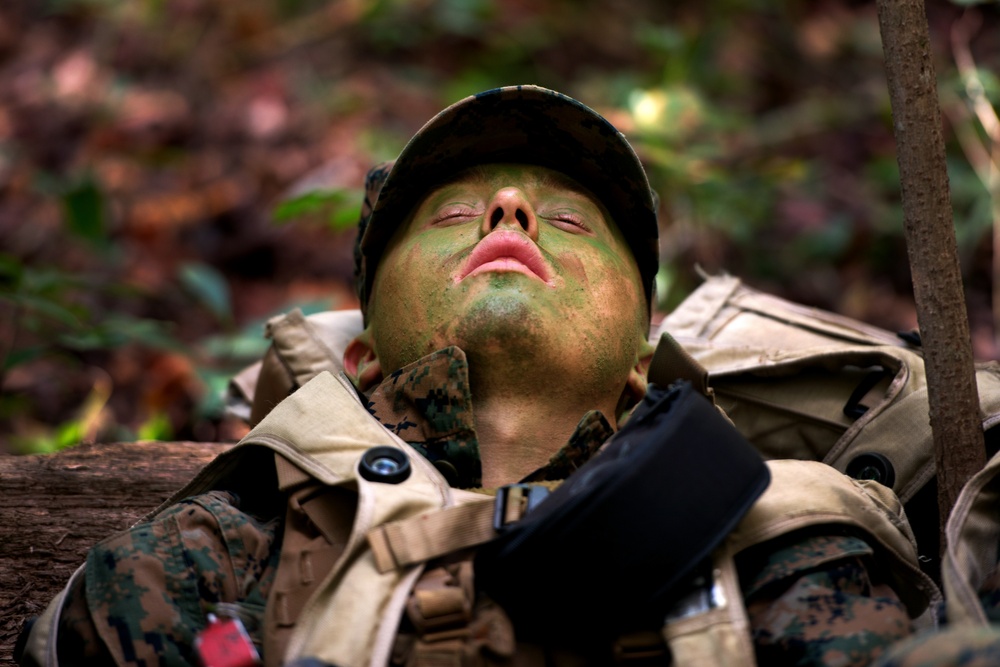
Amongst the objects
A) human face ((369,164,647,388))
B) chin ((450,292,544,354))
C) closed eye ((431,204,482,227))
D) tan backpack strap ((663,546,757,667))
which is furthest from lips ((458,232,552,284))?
tan backpack strap ((663,546,757,667))

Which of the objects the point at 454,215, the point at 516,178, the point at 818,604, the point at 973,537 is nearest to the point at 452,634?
the point at 818,604

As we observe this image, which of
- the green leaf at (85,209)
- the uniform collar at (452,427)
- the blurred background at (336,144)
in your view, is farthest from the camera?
the blurred background at (336,144)

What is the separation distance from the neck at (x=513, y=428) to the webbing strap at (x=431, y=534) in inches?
17.6

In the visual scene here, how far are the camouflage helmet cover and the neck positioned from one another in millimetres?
667

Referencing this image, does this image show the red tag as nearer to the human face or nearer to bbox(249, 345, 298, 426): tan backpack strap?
the human face

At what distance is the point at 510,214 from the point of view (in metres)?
2.74

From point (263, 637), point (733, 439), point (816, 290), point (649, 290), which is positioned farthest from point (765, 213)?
point (263, 637)

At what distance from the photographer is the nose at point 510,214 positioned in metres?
2.74

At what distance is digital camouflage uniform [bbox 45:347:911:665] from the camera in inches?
79.0

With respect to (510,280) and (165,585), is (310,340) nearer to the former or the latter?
(510,280)

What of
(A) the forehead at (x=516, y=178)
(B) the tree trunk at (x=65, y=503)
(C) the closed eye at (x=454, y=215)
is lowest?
(B) the tree trunk at (x=65, y=503)

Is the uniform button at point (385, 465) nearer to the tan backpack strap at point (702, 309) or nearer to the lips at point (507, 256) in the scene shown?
the lips at point (507, 256)

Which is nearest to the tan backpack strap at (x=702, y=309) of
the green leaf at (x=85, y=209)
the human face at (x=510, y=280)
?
the human face at (x=510, y=280)

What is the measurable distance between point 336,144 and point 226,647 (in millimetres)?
6079
